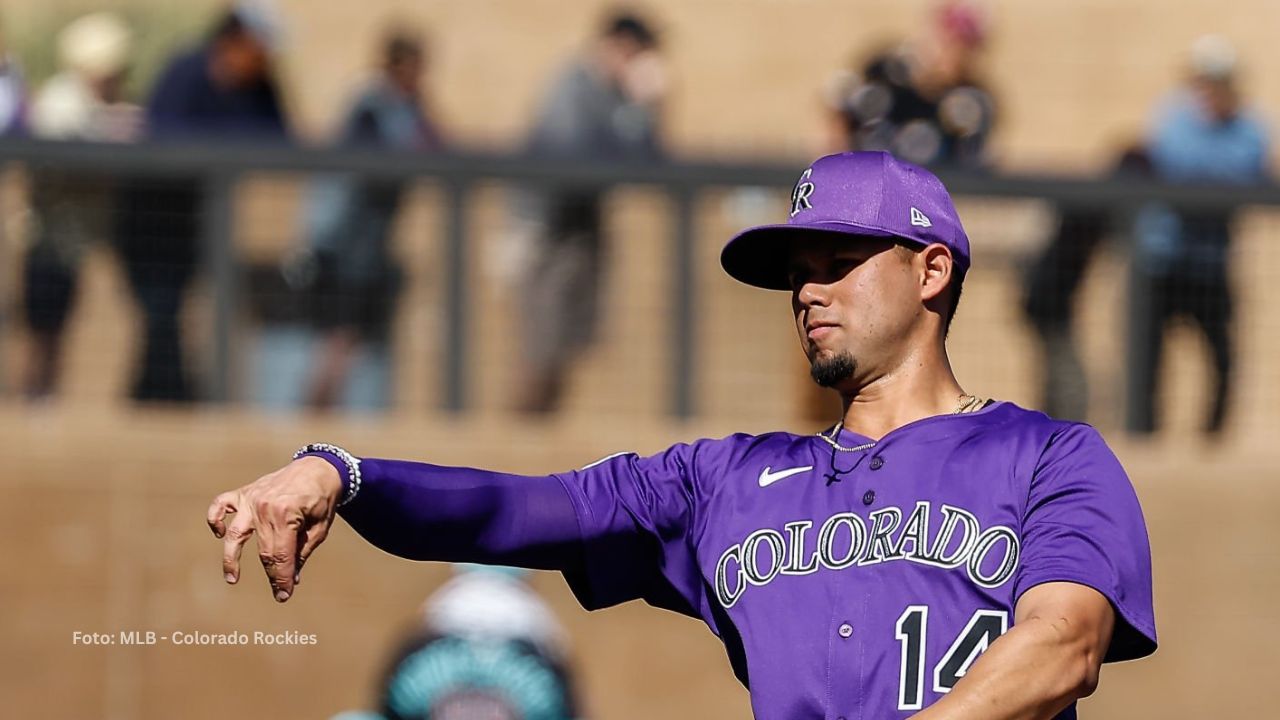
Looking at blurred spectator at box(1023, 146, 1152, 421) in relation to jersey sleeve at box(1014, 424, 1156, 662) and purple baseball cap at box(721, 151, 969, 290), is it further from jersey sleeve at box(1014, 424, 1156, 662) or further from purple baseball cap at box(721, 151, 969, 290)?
jersey sleeve at box(1014, 424, 1156, 662)

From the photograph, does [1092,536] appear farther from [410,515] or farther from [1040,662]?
[410,515]

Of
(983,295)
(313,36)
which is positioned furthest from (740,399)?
(313,36)

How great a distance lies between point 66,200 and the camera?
892 cm

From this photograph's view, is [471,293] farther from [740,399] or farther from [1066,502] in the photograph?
[1066,502]

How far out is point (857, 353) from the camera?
13.4 ft

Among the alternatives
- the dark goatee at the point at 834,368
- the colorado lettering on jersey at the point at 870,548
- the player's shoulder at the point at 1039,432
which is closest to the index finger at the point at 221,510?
the colorado lettering on jersey at the point at 870,548

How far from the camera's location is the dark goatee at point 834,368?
4.07 metres

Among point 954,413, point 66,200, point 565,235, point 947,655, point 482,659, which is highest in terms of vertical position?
point 66,200

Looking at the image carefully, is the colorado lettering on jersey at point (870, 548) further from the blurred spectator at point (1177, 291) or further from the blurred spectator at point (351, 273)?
the blurred spectator at point (1177, 291)

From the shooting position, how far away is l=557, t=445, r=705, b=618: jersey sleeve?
13.9 ft

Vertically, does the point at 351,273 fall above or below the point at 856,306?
above

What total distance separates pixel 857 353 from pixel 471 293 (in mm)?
5061

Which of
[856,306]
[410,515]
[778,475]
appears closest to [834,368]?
[856,306]

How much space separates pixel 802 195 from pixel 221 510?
124 centimetres
